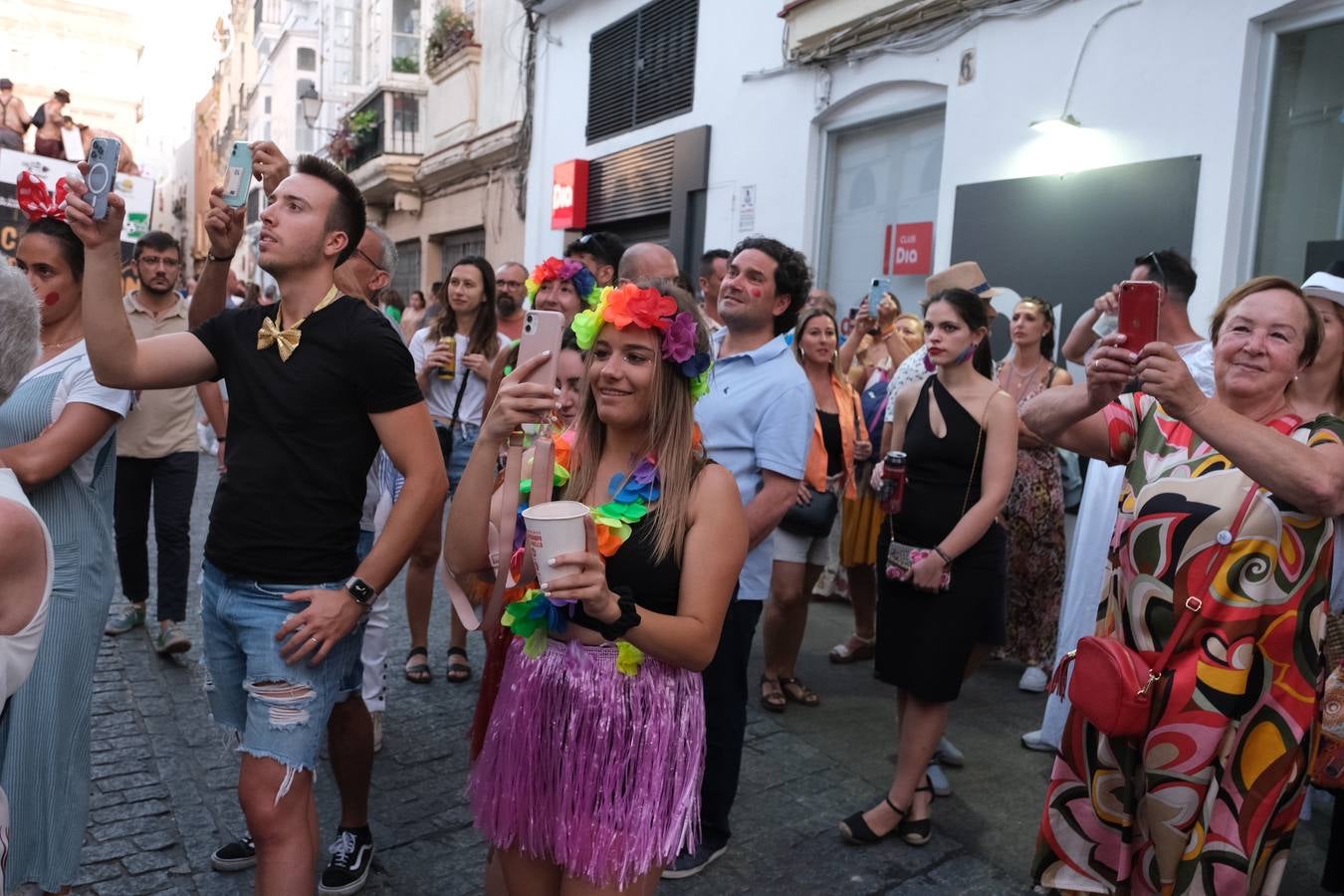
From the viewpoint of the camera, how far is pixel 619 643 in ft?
6.98

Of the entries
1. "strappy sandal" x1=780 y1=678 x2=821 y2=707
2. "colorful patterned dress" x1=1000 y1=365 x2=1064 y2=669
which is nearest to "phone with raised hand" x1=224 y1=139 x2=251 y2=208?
"strappy sandal" x1=780 y1=678 x2=821 y2=707

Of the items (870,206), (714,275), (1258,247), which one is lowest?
(714,275)

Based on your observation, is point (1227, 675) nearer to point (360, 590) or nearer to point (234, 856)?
point (360, 590)

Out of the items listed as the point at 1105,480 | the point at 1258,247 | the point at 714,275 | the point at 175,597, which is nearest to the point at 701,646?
the point at 1105,480

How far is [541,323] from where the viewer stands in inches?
80.0

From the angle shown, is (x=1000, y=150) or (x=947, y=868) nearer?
(x=947, y=868)

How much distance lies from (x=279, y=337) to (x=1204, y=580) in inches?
93.5

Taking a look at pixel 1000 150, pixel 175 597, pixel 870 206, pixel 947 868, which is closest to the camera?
pixel 947 868

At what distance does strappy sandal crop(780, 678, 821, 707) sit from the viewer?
478 cm

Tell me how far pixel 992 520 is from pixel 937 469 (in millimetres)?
265

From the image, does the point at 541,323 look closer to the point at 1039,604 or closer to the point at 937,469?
the point at 937,469

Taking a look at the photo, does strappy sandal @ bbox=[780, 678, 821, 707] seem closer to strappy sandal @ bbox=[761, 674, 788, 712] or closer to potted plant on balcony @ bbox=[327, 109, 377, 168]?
strappy sandal @ bbox=[761, 674, 788, 712]

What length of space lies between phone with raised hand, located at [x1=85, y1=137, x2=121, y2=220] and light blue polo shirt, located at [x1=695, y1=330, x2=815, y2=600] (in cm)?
177

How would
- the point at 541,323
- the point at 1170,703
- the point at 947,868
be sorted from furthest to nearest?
the point at 947,868 < the point at 1170,703 < the point at 541,323
